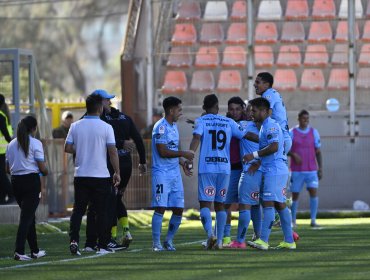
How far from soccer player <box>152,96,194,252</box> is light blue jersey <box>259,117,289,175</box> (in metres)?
0.93

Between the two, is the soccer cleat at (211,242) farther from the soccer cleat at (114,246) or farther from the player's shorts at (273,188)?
the soccer cleat at (114,246)

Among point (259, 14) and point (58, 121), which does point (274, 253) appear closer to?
point (259, 14)

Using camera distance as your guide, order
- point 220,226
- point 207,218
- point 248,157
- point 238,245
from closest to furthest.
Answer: point 248,157 → point 207,218 → point 220,226 → point 238,245

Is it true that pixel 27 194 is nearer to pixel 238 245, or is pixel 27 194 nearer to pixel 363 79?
pixel 238 245

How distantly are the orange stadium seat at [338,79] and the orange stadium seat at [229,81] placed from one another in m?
2.08

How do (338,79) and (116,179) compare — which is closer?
(116,179)

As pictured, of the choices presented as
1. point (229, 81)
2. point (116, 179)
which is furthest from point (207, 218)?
point (229, 81)

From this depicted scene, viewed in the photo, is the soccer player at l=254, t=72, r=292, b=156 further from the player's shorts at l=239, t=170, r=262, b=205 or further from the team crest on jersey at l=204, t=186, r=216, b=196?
the team crest on jersey at l=204, t=186, r=216, b=196

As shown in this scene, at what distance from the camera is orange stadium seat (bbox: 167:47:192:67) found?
33.0m

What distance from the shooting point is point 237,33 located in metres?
33.7

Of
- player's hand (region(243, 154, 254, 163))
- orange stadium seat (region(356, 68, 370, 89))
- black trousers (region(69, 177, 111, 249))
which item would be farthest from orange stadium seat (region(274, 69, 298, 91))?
black trousers (region(69, 177, 111, 249))

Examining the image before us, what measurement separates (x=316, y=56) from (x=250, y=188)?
49.7 ft

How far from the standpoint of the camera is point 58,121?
130 feet

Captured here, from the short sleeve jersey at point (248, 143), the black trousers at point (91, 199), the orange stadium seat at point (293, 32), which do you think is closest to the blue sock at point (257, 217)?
the short sleeve jersey at point (248, 143)
